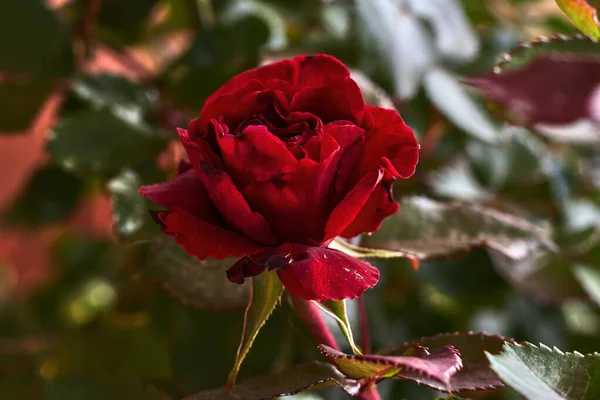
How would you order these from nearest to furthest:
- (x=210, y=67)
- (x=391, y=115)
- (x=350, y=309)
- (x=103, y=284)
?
(x=391, y=115) < (x=350, y=309) < (x=210, y=67) < (x=103, y=284)

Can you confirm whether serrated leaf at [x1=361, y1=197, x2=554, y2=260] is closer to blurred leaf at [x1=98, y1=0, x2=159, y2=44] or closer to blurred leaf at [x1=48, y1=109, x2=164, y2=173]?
blurred leaf at [x1=48, y1=109, x2=164, y2=173]

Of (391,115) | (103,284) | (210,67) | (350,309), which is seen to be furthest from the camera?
(103,284)

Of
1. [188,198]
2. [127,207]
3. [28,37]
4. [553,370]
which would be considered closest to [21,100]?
[28,37]

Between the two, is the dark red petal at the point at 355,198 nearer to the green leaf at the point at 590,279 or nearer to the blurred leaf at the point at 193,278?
the blurred leaf at the point at 193,278

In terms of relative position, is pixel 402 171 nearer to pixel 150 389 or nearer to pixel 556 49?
pixel 556 49

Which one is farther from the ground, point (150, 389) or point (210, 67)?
point (210, 67)

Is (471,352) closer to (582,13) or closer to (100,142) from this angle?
(582,13)

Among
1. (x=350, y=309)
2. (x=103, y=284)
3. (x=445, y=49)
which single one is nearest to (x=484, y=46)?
(x=445, y=49)

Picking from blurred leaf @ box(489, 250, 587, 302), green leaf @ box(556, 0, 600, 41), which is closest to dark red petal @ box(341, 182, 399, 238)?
green leaf @ box(556, 0, 600, 41)
